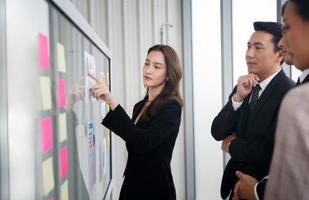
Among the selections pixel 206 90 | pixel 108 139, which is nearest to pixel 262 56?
pixel 108 139

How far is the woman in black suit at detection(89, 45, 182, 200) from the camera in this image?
4.34 feet

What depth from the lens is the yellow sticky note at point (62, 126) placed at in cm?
71

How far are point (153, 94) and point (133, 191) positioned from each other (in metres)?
0.50

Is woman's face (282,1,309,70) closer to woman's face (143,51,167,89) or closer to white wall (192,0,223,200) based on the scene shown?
woman's face (143,51,167,89)

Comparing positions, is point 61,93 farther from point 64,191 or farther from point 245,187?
point 245,187

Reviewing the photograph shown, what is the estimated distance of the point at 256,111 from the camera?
1.23 metres

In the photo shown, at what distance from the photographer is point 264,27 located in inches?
56.7

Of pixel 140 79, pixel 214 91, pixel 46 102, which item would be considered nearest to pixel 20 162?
pixel 46 102

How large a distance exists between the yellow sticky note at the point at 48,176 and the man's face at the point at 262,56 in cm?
106

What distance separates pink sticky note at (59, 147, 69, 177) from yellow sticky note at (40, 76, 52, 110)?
148 millimetres

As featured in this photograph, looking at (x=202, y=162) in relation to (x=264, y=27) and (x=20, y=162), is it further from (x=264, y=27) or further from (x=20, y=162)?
(x=20, y=162)

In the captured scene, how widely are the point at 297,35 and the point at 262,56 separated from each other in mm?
638

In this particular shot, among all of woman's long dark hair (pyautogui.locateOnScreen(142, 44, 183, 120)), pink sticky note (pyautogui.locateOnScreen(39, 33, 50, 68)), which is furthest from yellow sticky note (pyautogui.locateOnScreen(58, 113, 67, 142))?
woman's long dark hair (pyautogui.locateOnScreen(142, 44, 183, 120))

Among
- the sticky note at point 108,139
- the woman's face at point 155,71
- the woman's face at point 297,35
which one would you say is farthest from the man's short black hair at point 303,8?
the sticky note at point 108,139
